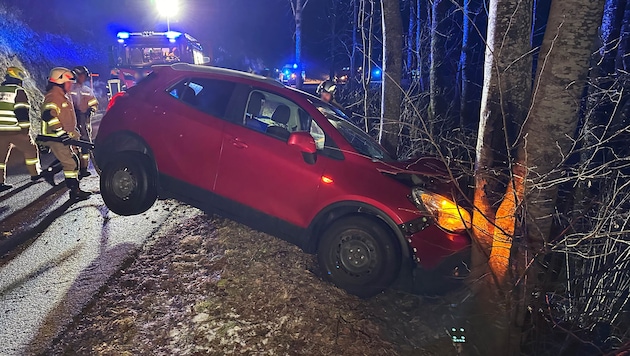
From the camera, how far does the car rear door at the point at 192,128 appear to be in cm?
408

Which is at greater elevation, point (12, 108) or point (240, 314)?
point (12, 108)

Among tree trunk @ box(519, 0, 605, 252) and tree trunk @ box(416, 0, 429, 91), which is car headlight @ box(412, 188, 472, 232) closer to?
tree trunk @ box(519, 0, 605, 252)

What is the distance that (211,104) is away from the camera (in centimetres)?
420

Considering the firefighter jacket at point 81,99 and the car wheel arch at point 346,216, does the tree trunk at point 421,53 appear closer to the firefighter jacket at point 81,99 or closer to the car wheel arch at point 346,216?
A: the car wheel arch at point 346,216

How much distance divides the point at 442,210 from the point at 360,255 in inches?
33.3

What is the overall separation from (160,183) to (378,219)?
2.52 meters

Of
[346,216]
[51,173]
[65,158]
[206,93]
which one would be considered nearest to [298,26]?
[51,173]

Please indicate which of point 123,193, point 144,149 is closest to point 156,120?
point 144,149

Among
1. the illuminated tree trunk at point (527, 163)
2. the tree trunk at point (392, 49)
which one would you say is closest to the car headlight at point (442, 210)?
the illuminated tree trunk at point (527, 163)

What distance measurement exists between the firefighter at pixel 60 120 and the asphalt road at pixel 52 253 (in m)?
0.29

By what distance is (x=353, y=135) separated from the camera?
4.19 meters

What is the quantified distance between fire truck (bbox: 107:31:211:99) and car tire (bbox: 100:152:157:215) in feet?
34.9

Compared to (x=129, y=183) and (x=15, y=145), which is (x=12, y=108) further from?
(x=129, y=183)

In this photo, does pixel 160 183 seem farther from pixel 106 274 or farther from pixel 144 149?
pixel 106 274
